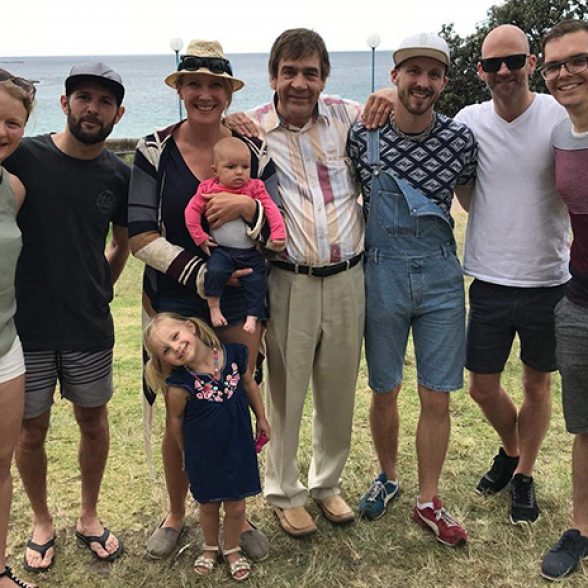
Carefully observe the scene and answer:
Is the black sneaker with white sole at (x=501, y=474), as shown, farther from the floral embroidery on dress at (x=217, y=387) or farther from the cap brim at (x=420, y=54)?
the cap brim at (x=420, y=54)

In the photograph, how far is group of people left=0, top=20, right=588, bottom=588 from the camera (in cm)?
283

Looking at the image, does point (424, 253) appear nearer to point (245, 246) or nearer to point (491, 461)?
point (245, 246)

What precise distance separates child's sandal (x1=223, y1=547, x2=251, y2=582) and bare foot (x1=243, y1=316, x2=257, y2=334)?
1020 millimetres

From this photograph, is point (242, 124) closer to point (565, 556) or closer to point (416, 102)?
point (416, 102)

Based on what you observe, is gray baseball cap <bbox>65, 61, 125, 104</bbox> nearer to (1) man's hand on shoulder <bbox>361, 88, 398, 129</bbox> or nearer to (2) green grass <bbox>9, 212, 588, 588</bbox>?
(1) man's hand on shoulder <bbox>361, 88, 398, 129</bbox>

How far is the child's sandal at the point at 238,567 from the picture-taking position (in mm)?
3051

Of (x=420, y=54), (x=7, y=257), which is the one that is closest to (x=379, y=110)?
(x=420, y=54)

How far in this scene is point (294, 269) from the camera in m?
3.19

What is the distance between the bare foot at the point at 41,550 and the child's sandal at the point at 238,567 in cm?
82

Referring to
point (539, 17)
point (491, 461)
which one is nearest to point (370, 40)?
point (539, 17)

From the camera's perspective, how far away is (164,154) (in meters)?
2.87

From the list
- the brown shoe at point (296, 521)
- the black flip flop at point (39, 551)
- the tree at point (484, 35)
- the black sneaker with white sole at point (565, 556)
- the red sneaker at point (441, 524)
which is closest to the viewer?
the black sneaker with white sole at point (565, 556)

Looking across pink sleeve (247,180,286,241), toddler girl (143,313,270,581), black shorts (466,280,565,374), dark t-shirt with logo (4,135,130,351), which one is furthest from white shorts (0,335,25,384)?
black shorts (466,280,565,374)

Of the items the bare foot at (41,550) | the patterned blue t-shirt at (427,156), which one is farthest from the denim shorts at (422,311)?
the bare foot at (41,550)
